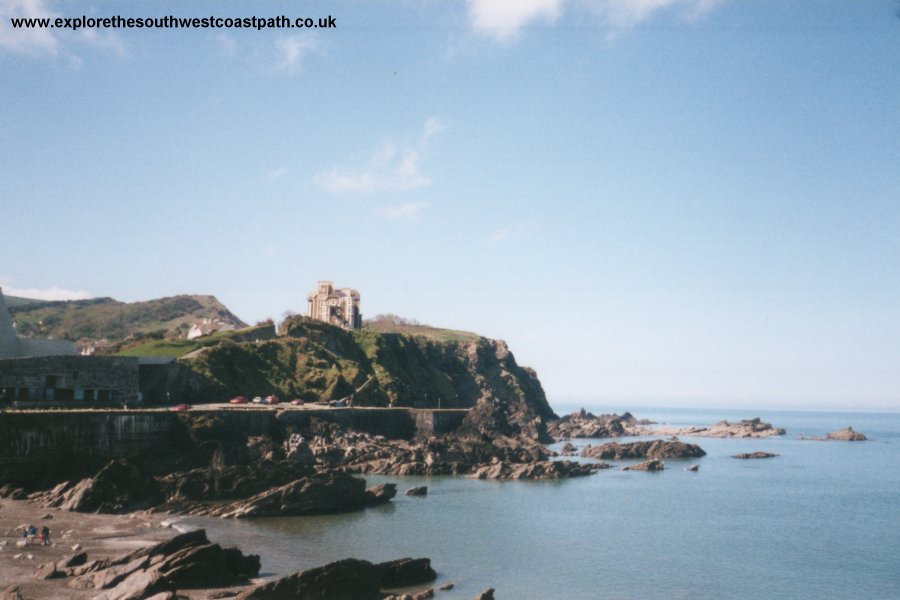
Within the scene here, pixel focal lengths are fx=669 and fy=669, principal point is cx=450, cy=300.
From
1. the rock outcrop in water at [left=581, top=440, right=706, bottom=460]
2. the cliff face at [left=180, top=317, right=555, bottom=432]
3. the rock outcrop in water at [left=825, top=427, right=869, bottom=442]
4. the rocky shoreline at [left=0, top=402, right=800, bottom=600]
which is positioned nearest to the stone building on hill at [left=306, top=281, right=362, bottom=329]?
the cliff face at [left=180, top=317, right=555, bottom=432]

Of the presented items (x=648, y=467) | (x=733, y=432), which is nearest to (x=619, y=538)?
(x=648, y=467)

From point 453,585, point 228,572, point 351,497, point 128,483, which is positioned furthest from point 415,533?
point 128,483

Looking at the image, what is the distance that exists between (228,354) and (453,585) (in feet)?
240

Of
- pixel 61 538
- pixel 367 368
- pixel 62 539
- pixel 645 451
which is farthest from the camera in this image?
pixel 367 368

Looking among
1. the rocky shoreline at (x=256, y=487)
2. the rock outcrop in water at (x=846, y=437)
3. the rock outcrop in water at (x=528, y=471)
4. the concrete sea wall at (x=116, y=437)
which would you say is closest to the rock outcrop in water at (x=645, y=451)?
the rocky shoreline at (x=256, y=487)

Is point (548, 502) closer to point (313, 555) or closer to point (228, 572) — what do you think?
point (313, 555)

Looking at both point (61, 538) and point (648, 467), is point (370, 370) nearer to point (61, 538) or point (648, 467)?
point (648, 467)

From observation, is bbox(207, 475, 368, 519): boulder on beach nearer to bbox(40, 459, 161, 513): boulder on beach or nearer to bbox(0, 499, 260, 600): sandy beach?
bbox(0, 499, 260, 600): sandy beach

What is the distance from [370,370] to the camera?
123188 millimetres

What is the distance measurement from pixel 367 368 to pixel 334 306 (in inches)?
1801

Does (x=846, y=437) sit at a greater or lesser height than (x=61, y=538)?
lesser

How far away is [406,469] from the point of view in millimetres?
77625

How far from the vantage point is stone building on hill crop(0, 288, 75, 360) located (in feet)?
241

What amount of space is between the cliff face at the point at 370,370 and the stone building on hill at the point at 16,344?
16548mm
